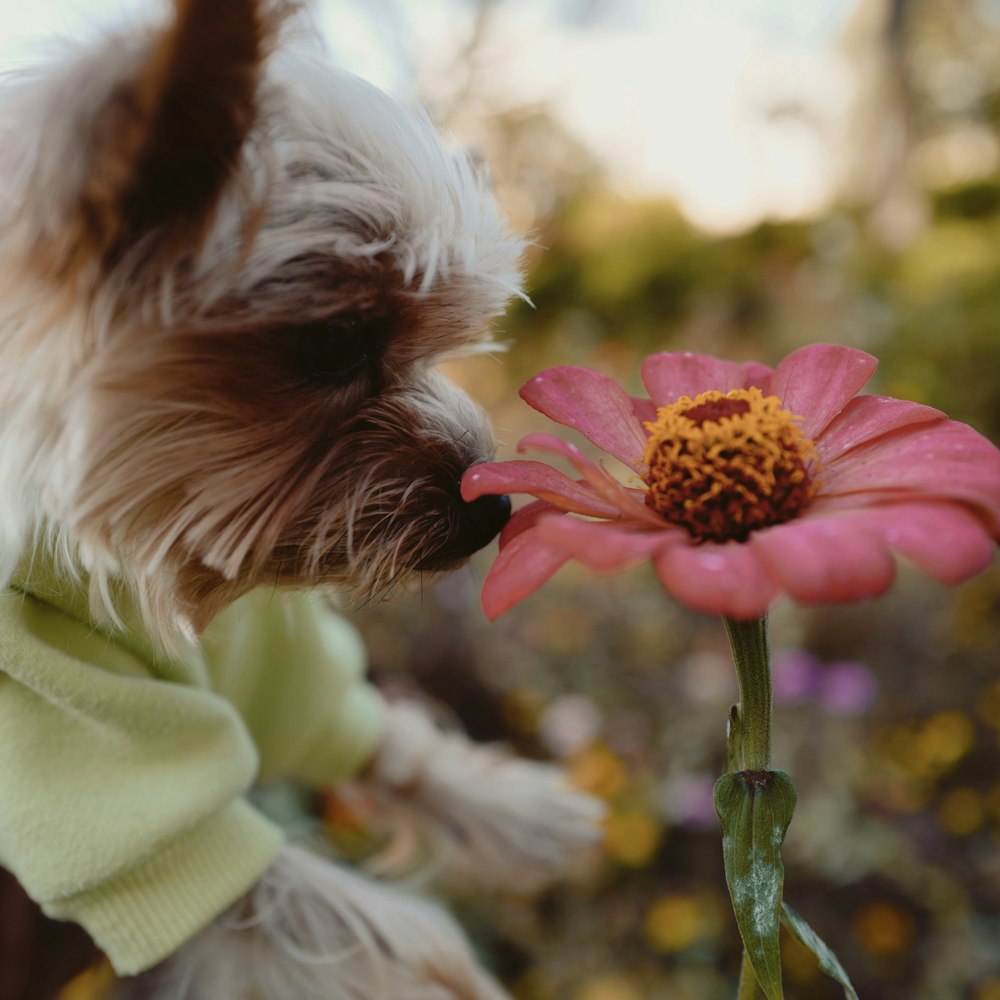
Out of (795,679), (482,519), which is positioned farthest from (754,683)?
(795,679)

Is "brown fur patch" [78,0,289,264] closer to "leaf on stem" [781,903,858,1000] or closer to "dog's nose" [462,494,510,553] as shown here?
"dog's nose" [462,494,510,553]

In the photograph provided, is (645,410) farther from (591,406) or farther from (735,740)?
(735,740)

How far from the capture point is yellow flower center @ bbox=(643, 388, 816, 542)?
0.63 meters

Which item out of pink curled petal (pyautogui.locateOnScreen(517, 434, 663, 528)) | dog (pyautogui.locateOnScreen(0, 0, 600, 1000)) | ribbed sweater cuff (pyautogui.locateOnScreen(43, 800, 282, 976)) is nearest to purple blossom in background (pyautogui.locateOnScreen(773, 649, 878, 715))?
dog (pyautogui.locateOnScreen(0, 0, 600, 1000))

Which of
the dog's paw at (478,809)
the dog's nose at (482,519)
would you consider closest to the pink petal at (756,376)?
the dog's nose at (482,519)

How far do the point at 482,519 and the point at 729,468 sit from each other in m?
0.45

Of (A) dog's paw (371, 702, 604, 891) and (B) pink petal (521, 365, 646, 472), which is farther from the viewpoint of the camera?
(A) dog's paw (371, 702, 604, 891)

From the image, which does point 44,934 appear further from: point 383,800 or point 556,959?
point 556,959

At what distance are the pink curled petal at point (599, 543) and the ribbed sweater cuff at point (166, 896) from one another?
71cm

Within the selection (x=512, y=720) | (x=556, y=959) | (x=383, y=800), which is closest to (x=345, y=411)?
(x=383, y=800)

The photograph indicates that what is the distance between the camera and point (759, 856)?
0.62 m

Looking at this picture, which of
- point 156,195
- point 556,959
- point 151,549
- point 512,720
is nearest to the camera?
point 156,195

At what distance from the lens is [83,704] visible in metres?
0.99

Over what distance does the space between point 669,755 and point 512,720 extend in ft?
1.42
